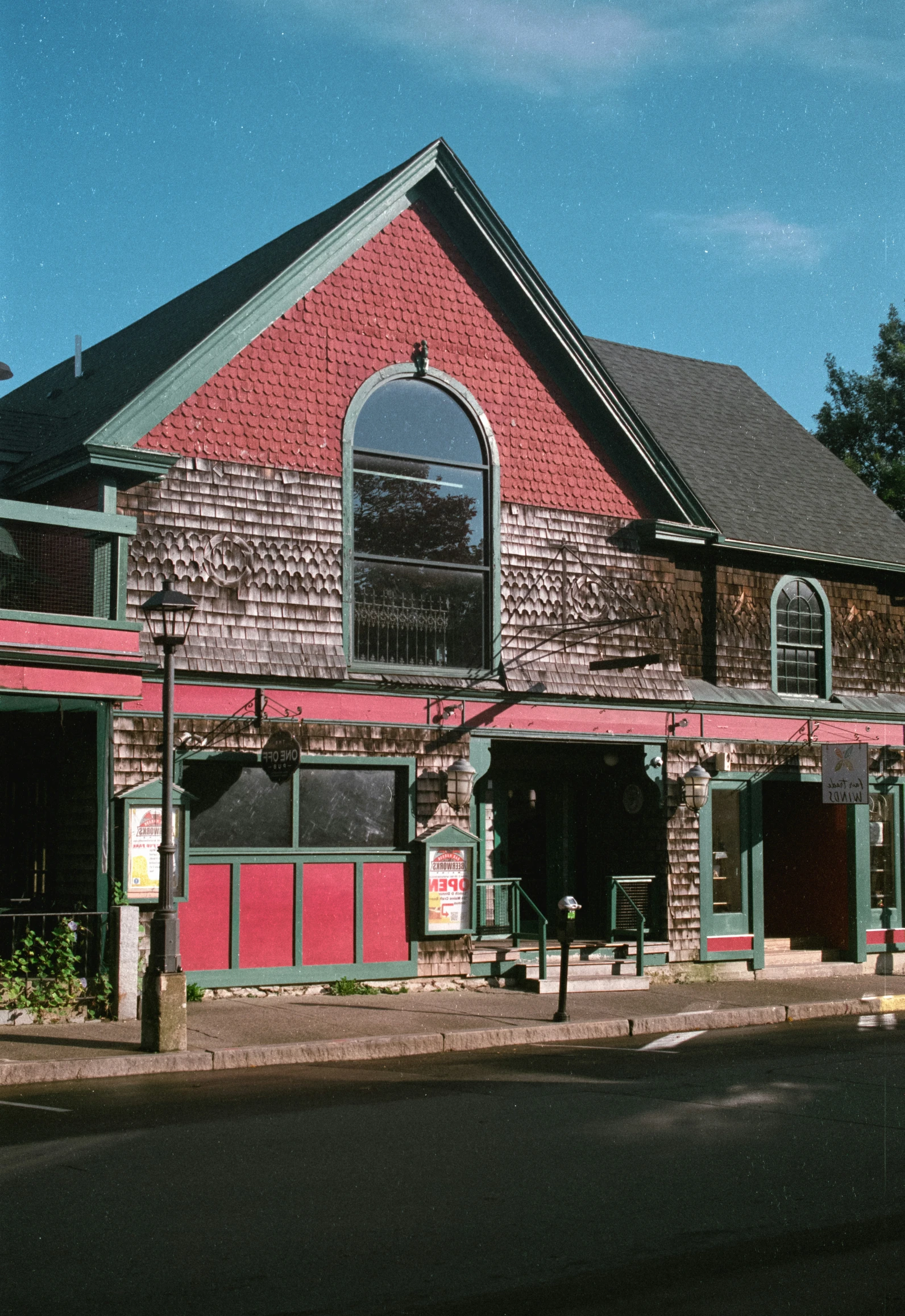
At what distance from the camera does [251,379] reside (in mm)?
16531

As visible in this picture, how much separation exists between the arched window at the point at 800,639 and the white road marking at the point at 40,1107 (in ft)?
45.4

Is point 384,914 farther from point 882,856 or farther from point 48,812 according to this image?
point 882,856

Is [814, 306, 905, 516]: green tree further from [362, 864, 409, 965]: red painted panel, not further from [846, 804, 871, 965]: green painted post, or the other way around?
[362, 864, 409, 965]: red painted panel

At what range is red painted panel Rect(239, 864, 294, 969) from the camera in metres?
15.8

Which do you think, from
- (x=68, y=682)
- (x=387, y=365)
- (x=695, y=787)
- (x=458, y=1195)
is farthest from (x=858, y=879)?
(x=458, y=1195)

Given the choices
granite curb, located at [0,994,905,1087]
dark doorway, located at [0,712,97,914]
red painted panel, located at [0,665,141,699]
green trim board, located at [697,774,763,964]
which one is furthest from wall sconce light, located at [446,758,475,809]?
dark doorway, located at [0,712,97,914]

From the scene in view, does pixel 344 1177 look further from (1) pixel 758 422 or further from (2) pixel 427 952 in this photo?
(1) pixel 758 422

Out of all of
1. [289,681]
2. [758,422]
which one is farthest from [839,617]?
[289,681]

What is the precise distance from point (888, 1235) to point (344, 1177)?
8.91 feet

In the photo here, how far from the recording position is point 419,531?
17.8 meters

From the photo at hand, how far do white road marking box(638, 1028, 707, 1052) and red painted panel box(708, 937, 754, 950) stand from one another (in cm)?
425

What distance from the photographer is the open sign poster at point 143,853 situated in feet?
48.5

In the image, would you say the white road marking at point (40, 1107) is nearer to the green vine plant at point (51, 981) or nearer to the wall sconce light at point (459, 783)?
the green vine plant at point (51, 981)

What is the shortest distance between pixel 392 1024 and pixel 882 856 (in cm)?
1050
